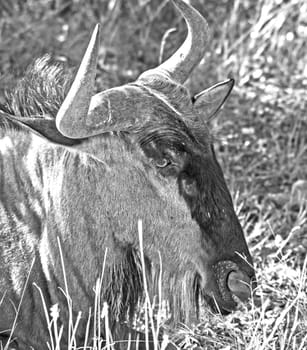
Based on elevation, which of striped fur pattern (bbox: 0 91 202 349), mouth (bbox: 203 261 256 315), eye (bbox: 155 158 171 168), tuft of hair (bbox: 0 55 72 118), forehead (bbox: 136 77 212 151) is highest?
tuft of hair (bbox: 0 55 72 118)

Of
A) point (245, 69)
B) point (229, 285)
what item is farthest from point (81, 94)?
point (245, 69)

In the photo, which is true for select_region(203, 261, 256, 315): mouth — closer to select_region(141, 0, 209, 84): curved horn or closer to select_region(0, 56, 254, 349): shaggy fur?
select_region(0, 56, 254, 349): shaggy fur

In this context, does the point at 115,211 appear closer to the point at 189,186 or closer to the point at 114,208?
the point at 114,208

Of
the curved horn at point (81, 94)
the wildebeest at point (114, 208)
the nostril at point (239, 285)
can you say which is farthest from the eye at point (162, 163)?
the nostril at point (239, 285)

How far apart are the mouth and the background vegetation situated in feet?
2.78

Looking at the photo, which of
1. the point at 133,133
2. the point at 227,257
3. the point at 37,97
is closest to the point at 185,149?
the point at 133,133

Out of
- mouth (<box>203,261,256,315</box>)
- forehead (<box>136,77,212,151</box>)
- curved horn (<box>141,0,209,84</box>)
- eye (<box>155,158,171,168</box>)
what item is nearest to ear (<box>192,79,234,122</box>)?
curved horn (<box>141,0,209,84</box>)

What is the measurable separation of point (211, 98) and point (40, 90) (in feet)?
2.56

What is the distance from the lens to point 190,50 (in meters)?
4.36

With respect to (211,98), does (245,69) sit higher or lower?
higher

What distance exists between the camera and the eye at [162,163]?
3.88 meters

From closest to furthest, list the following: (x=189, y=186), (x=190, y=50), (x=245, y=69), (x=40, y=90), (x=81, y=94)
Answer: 1. (x=81, y=94)
2. (x=189, y=186)
3. (x=40, y=90)
4. (x=190, y=50)
5. (x=245, y=69)

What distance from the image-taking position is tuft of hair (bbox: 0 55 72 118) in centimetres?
415

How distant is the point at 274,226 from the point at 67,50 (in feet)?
8.57
